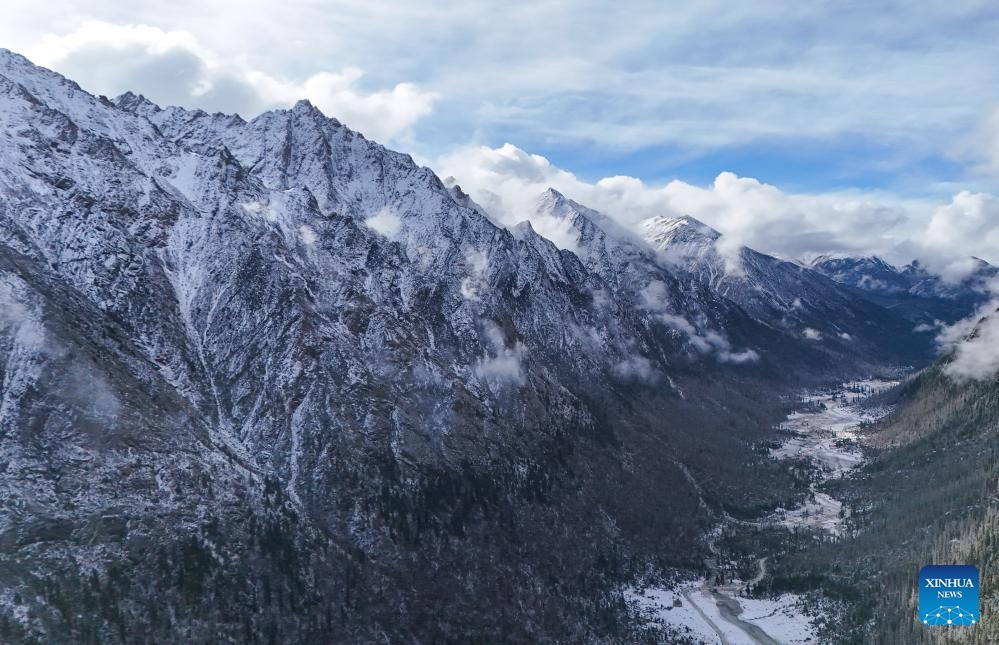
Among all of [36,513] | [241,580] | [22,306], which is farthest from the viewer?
[22,306]

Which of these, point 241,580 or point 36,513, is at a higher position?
point 36,513

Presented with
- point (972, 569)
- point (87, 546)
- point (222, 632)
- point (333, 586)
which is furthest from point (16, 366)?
point (972, 569)

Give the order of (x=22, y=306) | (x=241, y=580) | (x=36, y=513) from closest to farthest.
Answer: (x=36, y=513), (x=241, y=580), (x=22, y=306)

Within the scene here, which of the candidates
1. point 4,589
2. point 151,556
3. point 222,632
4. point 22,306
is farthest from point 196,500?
point 22,306

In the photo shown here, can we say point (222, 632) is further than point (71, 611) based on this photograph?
Yes

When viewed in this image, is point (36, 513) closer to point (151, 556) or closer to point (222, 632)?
point (151, 556)

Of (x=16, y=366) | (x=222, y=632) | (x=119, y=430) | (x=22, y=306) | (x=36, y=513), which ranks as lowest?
(x=222, y=632)
